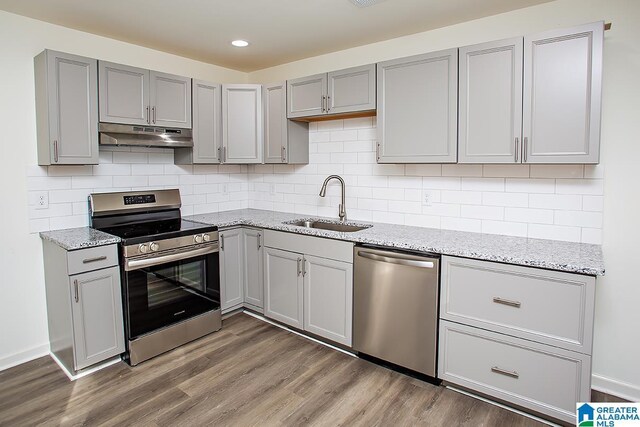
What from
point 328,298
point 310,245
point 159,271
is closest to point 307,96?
point 310,245

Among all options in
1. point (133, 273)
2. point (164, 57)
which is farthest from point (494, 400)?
point (164, 57)

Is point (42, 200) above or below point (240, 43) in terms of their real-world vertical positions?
below

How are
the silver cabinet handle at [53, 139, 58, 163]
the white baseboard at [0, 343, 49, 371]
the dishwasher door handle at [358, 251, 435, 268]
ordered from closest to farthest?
the dishwasher door handle at [358, 251, 435, 268] < the silver cabinet handle at [53, 139, 58, 163] < the white baseboard at [0, 343, 49, 371]

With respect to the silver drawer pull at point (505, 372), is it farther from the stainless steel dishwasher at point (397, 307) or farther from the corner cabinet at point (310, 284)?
the corner cabinet at point (310, 284)

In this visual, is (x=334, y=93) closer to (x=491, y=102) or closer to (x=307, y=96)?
(x=307, y=96)

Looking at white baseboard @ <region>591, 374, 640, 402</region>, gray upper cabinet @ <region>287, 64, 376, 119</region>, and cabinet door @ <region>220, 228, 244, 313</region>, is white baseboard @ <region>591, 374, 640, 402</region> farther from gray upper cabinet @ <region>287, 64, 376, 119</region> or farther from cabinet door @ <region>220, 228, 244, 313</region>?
cabinet door @ <region>220, 228, 244, 313</region>

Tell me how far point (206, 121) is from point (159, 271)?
1.43 m

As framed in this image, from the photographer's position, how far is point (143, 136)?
306cm

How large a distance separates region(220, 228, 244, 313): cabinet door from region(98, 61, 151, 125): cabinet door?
45.4 inches

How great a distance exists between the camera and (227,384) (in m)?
2.52

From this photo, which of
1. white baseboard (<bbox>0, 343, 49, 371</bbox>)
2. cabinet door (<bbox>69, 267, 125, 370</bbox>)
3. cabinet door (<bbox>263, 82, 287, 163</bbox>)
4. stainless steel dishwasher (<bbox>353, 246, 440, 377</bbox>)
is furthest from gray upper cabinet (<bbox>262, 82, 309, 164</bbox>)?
white baseboard (<bbox>0, 343, 49, 371</bbox>)

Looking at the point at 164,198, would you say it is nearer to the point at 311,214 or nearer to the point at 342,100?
the point at 311,214

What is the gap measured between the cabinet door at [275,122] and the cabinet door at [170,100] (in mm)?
696

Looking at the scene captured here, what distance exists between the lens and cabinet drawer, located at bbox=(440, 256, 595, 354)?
196cm
